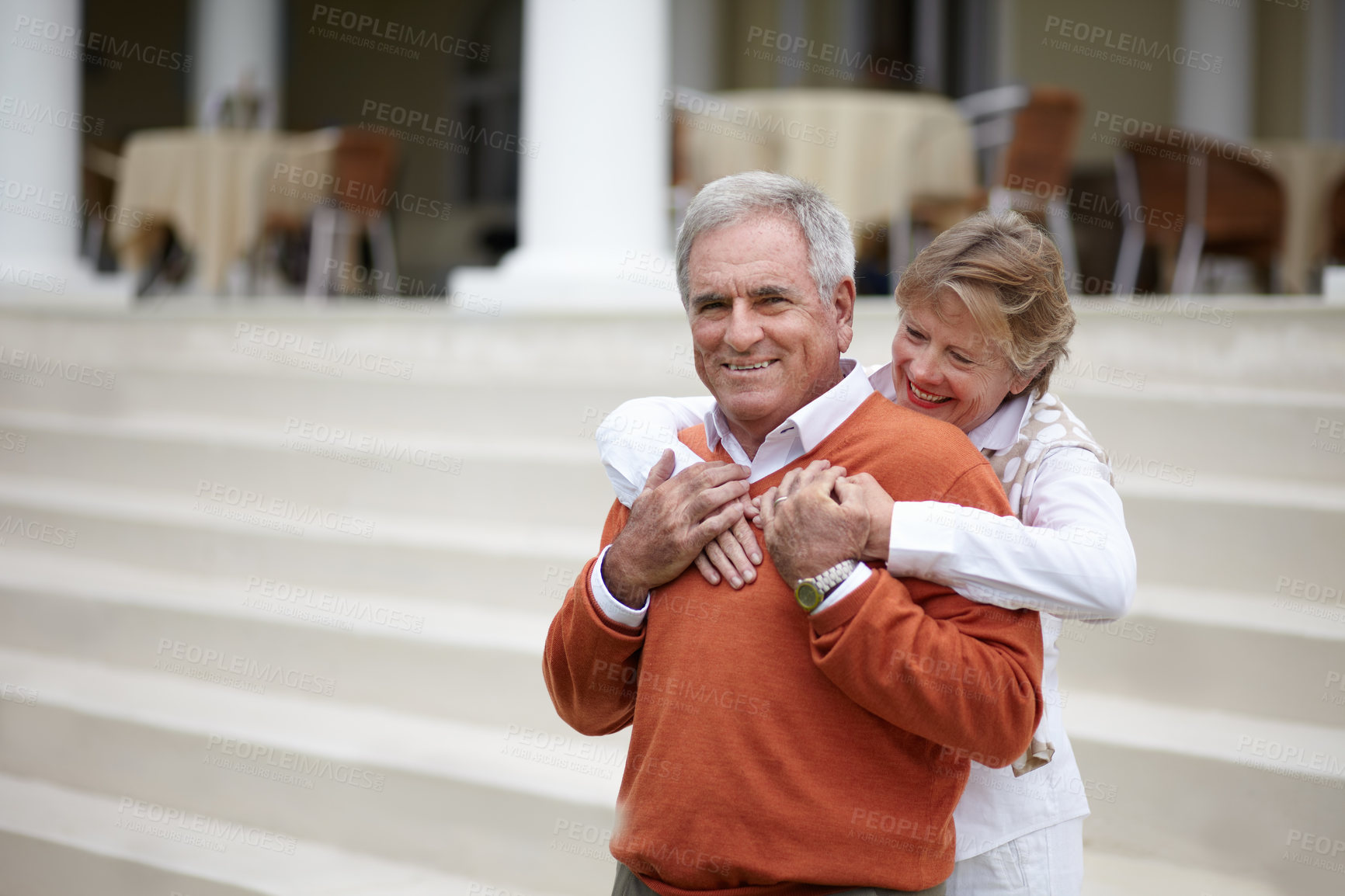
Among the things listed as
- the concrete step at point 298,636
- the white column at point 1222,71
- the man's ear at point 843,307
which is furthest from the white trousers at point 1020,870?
the white column at point 1222,71

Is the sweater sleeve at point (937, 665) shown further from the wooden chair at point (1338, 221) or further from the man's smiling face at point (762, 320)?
the wooden chair at point (1338, 221)

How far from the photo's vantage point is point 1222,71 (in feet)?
25.4

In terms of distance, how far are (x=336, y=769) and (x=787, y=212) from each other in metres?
2.30

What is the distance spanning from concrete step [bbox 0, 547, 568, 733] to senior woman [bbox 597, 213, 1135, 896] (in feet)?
6.01

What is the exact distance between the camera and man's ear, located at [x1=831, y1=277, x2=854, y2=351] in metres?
1.60

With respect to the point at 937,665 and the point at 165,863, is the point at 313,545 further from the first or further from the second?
the point at 937,665

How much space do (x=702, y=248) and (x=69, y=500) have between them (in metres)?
3.95

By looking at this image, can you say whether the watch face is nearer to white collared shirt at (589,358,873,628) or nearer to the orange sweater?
the orange sweater

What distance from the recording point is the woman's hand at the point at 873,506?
4.61 ft

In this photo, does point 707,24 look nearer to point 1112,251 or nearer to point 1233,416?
point 1112,251

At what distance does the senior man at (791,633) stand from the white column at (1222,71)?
7107mm

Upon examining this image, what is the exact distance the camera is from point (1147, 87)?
895 centimetres

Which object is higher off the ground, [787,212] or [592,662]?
[787,212]

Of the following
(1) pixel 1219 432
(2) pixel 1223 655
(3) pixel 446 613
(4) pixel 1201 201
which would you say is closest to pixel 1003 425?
(2) pixel 1223 655
